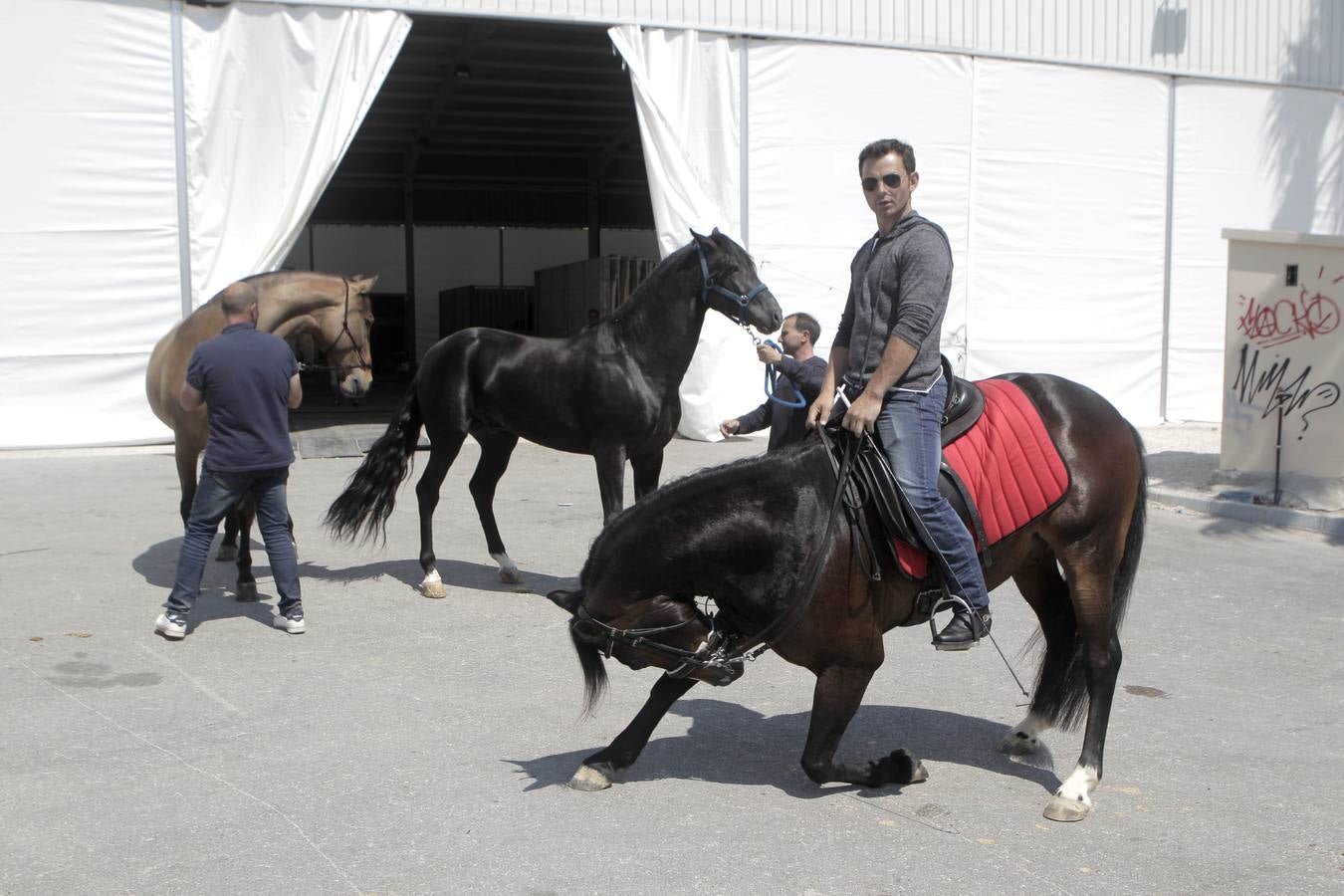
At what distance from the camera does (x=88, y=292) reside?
1343cm

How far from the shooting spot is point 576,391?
7285 millimetres

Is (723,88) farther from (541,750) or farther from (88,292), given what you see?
(541,750)

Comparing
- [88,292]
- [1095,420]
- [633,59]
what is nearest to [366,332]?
[1095,420]

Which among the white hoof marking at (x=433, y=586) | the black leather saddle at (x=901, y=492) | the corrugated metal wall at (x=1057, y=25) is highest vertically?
the corrugated metal wall at (x=1057, y=25)

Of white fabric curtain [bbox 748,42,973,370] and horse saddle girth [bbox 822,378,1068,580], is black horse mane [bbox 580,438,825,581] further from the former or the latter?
white fabric curtain [bbox 748,42,973,370]

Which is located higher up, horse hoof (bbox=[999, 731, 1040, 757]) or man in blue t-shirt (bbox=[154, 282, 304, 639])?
man in blue t-shirt (bbox=[154, 282, 304, 639])

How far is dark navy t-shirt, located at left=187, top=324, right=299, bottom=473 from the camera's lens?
6.24 m

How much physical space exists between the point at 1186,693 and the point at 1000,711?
956 mm

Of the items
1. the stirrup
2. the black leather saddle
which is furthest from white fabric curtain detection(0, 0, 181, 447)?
the stirrup

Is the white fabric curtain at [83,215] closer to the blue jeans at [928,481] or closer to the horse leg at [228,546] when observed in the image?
the horse leg at [228,546]

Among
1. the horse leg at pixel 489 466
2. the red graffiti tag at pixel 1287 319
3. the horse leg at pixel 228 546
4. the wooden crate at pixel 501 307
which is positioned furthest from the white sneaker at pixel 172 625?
the wooden crate at pixel 501 307

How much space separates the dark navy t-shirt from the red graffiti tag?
8533mm

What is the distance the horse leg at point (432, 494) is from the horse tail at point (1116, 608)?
3.91 meters

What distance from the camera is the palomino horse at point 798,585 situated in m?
3.99
